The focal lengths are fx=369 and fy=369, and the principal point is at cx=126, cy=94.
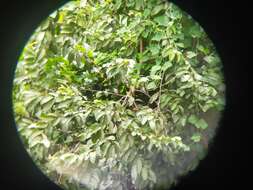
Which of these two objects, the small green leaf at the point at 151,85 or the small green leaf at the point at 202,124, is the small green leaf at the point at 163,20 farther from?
the small green leaf at the point at 202,124

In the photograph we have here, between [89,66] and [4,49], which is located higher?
[4,49]

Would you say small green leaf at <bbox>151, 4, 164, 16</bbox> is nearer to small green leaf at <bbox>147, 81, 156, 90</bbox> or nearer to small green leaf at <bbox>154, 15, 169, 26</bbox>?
small green leaf at <bbox>154, 15, 169, 26</bbox>

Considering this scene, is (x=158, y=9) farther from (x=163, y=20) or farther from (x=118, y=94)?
(x=118, y=94)

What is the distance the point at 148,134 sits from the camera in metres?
1.41

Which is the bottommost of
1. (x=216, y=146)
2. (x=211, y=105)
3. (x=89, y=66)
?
(x=216, y=146)

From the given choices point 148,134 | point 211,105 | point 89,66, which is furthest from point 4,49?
point 211,105

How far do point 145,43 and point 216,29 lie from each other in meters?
0.39

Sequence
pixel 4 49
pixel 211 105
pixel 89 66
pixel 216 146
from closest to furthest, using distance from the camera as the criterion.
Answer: pixel 4 49 → pixel 216 146 → pixel 211 105 → pixel 89 66

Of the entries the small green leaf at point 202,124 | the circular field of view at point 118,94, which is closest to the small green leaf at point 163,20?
the circular field of view at point 118,94

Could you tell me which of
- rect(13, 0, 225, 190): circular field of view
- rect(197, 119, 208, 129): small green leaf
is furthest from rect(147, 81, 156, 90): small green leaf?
rect(197, 119, 208, 129): small green leaf

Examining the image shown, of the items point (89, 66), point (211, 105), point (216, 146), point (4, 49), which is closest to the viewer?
point (4, 49)

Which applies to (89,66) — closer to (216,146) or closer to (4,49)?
(4,49)

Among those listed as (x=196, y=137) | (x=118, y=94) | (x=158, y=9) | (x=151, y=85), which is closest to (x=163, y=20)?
(x=158, y=9)

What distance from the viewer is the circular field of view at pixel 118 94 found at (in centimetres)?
138
